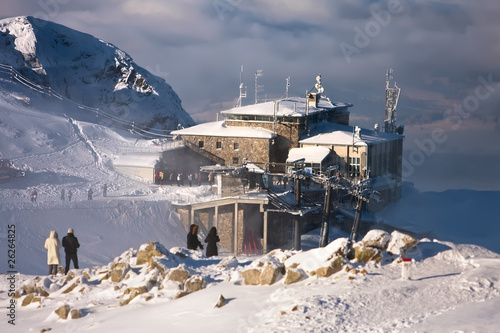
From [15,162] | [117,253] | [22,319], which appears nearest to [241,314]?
[22,319]

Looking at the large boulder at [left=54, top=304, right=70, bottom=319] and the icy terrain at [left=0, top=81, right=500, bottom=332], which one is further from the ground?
the icy terrain at [left=0, top=81, right=500, bottom=332]

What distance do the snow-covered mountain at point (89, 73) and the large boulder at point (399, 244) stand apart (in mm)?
67603

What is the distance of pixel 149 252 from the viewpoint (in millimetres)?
17844

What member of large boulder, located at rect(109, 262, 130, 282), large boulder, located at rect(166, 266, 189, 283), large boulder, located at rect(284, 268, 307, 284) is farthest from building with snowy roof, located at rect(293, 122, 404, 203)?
large boulder, located at rect(284, 268, 307, 284)

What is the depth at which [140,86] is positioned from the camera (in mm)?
93125

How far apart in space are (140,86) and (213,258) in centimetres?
7789

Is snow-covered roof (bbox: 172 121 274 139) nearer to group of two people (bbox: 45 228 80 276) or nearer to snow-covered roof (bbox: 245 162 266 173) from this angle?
A: snow-covered roof (bbox: 245 162 266 173)

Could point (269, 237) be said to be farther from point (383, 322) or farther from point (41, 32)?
point (41, 32)

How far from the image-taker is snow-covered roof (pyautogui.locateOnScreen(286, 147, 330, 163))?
4422 centimetres

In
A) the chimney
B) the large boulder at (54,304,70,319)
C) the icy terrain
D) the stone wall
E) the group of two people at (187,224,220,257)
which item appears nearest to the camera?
the icy terrain

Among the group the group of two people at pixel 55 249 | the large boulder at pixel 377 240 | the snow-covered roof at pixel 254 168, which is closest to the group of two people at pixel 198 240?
the group of two people at pixel 55 249

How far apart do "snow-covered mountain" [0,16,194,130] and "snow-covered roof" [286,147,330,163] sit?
39479 mm

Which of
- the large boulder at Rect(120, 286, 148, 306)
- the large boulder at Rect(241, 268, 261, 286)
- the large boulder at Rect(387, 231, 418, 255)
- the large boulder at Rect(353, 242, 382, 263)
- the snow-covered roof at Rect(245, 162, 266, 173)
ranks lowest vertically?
the large boulder at Rect(120, 286, 148, 306)

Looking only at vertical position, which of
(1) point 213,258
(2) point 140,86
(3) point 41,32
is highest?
(3) point 41,32
